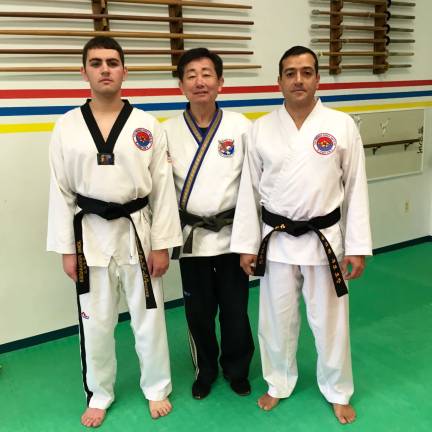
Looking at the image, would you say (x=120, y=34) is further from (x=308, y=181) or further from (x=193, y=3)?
(x=308, y=181)

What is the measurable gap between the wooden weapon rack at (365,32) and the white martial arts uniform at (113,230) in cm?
236

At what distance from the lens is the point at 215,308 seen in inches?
96.7

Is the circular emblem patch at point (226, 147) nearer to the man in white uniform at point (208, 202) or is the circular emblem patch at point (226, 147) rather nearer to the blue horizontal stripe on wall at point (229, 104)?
the man in white uniform at point (208, 202)

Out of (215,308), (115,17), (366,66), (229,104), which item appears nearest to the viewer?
(215,308)

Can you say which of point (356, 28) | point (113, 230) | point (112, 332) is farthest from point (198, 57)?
point (356, 28)

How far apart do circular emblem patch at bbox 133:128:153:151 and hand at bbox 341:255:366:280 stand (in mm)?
1050

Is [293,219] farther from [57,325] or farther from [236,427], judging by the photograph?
[57,325]

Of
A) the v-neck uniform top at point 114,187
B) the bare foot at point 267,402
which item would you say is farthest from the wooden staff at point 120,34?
the bare foot at point 267,402

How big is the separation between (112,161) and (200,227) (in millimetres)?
551

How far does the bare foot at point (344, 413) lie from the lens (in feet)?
7.17

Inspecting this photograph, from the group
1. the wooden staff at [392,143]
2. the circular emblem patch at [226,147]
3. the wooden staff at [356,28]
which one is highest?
the wooden staff at [356,28]

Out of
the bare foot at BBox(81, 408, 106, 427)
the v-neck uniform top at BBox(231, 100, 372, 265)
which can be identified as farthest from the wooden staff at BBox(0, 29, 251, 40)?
the bare foot at BBox(81, 408, 106, 427)

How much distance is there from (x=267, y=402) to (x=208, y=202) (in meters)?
1.06

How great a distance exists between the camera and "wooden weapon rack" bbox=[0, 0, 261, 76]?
2.73m
